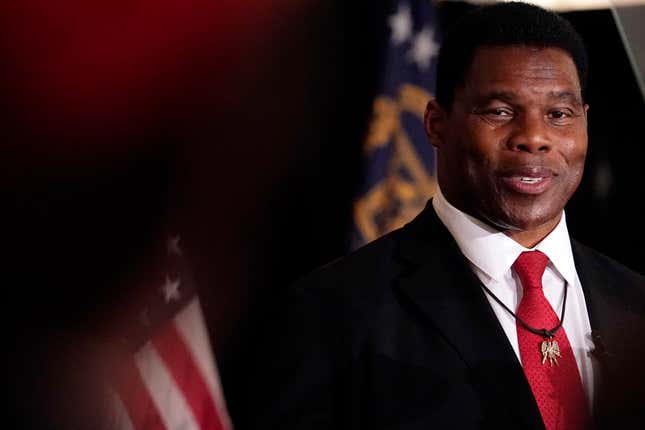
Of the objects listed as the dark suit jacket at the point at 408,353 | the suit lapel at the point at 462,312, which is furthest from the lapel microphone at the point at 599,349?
the suit lapel at the point at 462,312

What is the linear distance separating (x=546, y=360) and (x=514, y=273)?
4.7 inches

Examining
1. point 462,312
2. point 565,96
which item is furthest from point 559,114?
point 462,312

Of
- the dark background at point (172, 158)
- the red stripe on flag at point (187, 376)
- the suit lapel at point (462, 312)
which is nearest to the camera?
the suit lapel at point (462, 312)

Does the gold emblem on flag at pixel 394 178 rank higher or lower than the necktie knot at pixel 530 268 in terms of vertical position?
higher

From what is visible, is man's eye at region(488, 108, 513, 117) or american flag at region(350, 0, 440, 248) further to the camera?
american flag at region(350, 0, 440, 248)

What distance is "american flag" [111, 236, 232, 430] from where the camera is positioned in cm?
147

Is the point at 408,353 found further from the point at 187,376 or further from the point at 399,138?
the point at 399,138

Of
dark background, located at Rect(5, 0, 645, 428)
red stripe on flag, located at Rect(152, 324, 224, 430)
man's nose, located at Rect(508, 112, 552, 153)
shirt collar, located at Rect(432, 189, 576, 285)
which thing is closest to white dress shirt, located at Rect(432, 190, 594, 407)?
shirt collar, located at Rect(432, 189, 576, 285)

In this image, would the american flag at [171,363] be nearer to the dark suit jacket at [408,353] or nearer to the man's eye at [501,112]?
the dark suit jacket at [408,353]

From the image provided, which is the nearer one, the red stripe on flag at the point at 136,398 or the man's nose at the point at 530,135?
the man's nose at the point at 530,135

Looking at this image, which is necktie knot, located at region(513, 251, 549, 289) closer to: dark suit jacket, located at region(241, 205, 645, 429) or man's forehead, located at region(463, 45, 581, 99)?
dark suit jacket, located at region(241, 205, 645, 429)

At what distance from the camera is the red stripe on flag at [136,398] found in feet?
4.73

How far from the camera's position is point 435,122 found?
3.60ft

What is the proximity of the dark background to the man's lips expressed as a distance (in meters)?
0.65
